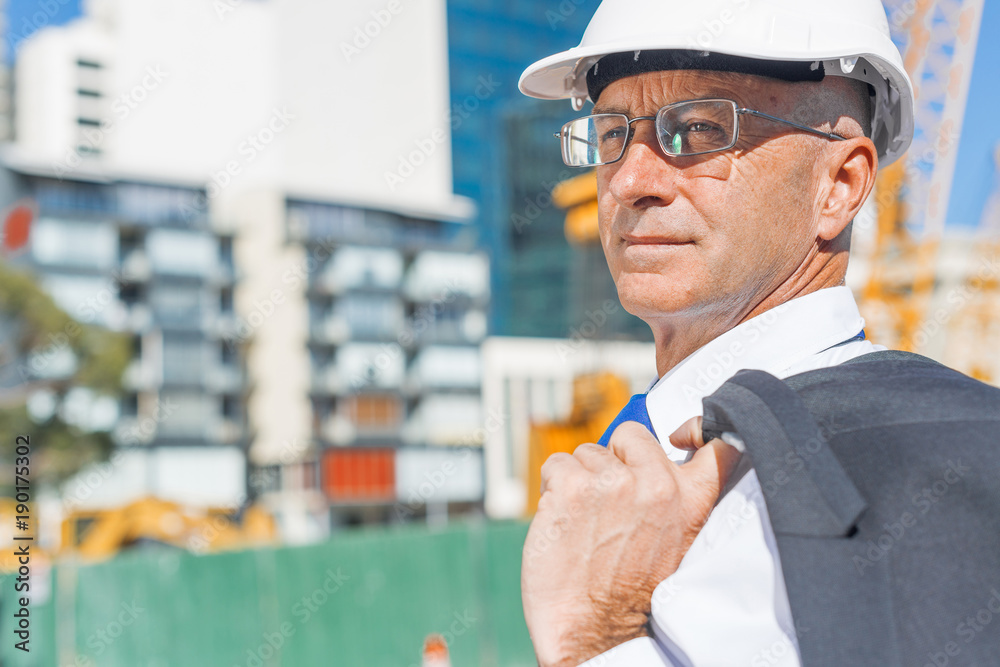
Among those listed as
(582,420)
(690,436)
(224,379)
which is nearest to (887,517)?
(690,436)

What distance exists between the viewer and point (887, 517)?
0.88 metres

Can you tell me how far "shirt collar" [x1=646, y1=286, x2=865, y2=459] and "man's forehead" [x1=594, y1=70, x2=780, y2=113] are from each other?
28 centimetres

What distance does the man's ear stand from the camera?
4.59 ft

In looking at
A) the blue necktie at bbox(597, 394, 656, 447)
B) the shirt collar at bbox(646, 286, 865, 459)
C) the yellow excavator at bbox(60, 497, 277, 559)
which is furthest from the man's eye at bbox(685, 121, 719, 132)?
the yellow excavator at bbox(60, 497, 277, 559)

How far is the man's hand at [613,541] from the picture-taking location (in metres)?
1.04

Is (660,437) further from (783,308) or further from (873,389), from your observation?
(873,389)

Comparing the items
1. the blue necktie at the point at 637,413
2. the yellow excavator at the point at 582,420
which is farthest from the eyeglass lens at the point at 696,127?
Answer: the yellow excavator at the point at 582,420

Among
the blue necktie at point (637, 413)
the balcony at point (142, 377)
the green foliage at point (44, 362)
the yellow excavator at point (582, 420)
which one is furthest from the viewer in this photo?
the balcony at point (142, 377)

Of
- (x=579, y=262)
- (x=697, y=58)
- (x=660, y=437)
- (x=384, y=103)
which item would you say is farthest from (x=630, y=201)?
(x=384, y=103)

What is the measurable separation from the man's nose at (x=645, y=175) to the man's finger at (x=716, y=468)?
0.44 m

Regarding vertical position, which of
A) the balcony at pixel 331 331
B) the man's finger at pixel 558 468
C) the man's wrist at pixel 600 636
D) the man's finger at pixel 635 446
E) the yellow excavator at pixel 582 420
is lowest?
the yellow excavator at pixel 582 420

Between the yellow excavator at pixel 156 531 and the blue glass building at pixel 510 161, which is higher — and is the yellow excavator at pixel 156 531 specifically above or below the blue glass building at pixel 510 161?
below

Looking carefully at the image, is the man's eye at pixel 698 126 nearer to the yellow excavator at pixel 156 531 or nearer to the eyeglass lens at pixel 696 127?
the eyeglass lens at pixel 696 127

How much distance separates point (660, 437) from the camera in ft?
4.29
